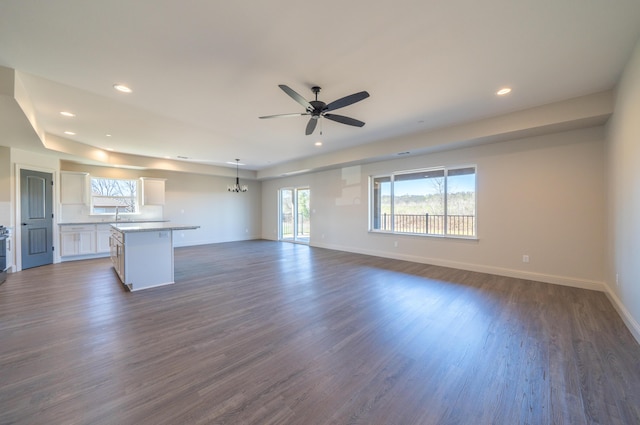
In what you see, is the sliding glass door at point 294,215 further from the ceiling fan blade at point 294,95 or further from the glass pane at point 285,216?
the ceiling fan blade at point 294,95

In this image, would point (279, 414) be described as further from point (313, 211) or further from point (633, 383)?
point (313, 211)

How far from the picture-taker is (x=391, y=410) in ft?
5.10

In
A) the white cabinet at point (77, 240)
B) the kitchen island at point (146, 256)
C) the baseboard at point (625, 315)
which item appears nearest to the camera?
the baseboard at point (625, 315)

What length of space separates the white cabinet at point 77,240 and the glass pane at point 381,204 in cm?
718

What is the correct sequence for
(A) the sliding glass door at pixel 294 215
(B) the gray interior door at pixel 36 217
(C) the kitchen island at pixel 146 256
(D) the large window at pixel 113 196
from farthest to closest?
(A) the sliding glass door at pixel 294 215
(D) the large window at pixel 113 196
(B) the gray interior door at pixel 36 217
(C) the kitchen island at pixel 146 256

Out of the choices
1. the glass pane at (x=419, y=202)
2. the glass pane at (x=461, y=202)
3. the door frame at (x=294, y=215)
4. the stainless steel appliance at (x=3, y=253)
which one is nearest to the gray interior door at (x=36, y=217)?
the stainless steel appliance at (x=3, y=253)

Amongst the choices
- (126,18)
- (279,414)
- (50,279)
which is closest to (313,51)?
(126,18)

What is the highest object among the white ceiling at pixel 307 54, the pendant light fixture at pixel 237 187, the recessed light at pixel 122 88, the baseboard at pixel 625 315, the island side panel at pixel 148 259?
the white ceiling at pixel 307 54

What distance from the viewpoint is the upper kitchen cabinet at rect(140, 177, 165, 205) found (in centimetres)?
728

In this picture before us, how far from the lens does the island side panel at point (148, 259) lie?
384 centimetres

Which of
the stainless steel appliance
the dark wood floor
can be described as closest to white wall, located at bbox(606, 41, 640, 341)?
the dark wood floor

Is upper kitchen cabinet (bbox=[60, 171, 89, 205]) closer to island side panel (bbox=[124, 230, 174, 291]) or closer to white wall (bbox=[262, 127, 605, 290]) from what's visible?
island side panel (bbox=[124, 230, 174, 291])

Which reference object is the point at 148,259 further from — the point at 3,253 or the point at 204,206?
the point at 204,206

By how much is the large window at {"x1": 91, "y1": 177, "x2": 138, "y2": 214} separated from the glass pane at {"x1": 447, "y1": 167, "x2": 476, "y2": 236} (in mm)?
8478
